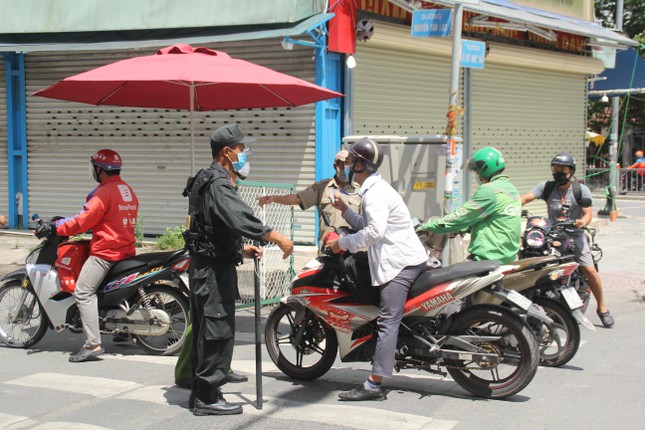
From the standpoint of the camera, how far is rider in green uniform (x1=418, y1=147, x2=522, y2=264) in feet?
20.2

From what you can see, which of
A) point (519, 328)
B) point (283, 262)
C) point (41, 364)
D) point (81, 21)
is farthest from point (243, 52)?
point (519, 328)

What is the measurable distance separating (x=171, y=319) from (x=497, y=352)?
9.50ft

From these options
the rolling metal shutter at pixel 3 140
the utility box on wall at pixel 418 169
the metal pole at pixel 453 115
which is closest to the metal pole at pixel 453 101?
the metal pole at pixel 453 115

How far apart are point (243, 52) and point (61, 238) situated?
596 centimetres

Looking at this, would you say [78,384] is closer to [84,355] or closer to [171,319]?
[84,355]

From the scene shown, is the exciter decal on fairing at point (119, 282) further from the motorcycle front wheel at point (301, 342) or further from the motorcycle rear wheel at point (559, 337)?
the motorcycle rear wheel at point (559, 337)

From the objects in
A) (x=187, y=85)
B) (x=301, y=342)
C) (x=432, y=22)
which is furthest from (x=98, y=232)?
(x=432, y=22)

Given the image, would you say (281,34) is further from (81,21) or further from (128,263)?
(128,263)

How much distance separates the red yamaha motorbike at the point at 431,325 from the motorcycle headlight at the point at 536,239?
1.66 meters

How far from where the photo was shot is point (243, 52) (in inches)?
486

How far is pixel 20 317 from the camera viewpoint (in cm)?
726

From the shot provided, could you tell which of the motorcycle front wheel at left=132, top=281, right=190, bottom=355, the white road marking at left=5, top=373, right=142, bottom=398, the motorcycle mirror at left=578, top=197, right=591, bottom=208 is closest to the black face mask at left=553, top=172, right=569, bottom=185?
the motorcycle mirror at left=578, top=197, right=591, bottom=208

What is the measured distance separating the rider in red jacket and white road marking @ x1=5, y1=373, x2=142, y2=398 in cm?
51

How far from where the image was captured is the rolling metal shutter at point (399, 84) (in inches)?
499
